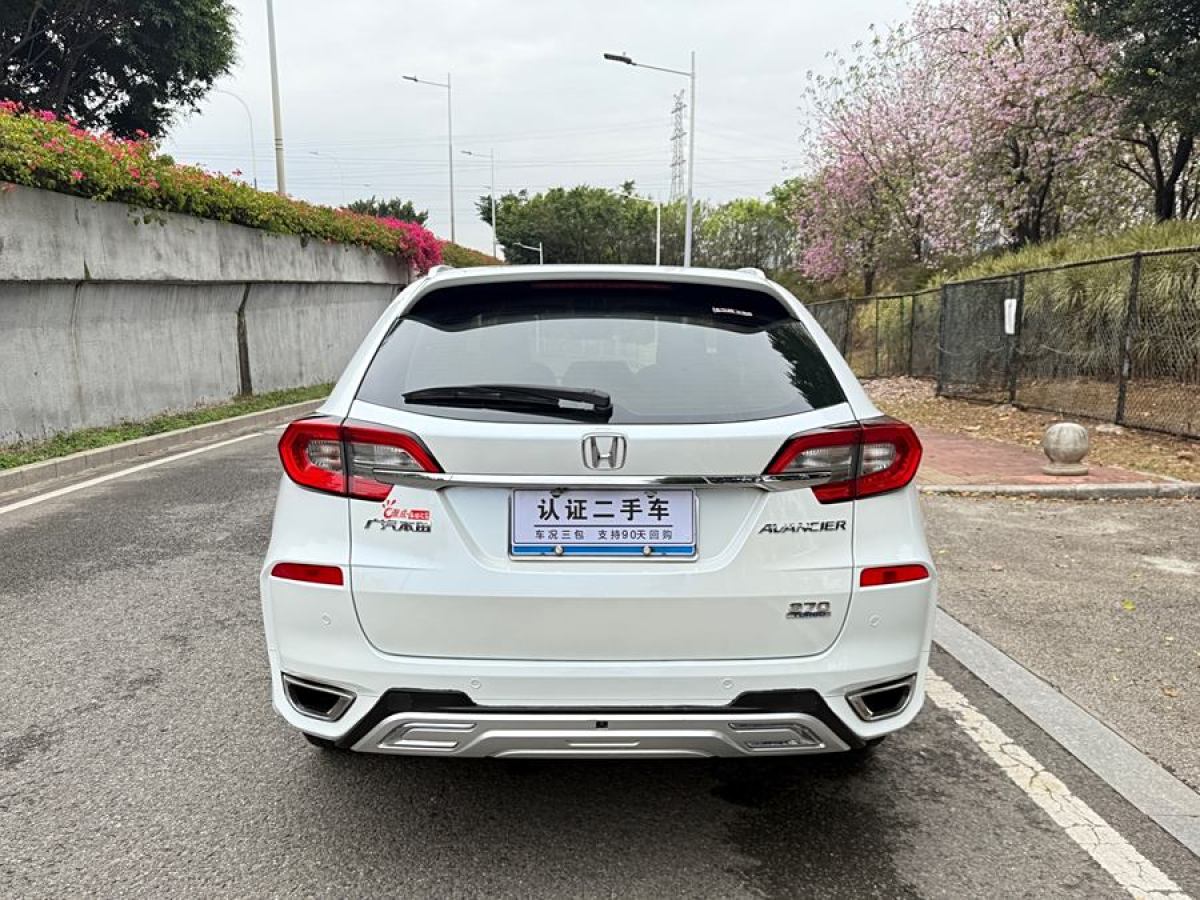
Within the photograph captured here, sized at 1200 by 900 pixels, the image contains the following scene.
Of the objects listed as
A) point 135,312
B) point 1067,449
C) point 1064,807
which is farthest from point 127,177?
point 1064,807

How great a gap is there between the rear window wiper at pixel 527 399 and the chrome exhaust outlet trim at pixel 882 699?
0.98m

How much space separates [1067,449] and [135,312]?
11.0 meters

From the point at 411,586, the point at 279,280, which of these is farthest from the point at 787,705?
the point at 279,280

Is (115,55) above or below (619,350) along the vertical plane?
above

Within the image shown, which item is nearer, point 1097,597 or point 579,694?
point 579,694

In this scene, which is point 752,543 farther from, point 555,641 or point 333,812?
point 333,812

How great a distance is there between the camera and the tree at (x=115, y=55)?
79.0ft

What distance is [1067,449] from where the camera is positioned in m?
7.76

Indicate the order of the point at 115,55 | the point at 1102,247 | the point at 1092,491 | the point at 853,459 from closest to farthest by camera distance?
1. the point at 853,459
2. the point at 1092,491
3. the point at 1102,247
4. the point at 115,55

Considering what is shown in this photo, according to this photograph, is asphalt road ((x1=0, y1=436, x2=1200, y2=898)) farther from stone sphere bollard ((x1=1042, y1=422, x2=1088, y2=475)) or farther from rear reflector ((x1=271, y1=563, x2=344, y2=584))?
stone sphere bollard ((x1=1042, y1=422, x2=1088, y2=475))

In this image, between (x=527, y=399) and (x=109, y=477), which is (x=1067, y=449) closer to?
(x=527, y=399)

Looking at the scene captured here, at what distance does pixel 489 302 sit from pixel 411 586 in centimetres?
90

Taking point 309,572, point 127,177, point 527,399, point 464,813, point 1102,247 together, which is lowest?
point 464,813

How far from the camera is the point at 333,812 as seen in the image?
8.74 ft
